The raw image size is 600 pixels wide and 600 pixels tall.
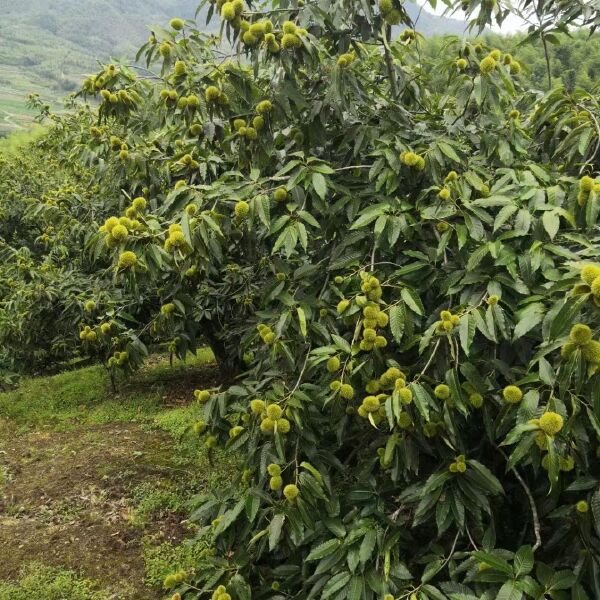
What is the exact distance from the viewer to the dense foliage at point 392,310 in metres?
1.42

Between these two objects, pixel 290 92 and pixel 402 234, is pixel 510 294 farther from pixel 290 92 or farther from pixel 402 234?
pixel 290 92

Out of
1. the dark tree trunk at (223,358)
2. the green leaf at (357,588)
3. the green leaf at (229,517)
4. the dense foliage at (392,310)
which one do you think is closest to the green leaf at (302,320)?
the dense foliage at (392,310)

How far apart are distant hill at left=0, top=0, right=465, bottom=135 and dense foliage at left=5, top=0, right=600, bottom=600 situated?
51761mm

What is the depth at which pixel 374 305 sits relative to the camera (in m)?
1.57

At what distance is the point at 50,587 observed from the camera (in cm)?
268

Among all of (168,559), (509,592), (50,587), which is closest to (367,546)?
(509,592)

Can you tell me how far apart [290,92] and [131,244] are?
2.45 feet

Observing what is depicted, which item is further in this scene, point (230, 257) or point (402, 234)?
point (230, 257)

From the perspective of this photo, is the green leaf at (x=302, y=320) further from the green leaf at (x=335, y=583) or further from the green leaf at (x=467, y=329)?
the green leaf at (x=335, y=583)

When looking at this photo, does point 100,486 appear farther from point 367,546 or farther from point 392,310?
point 392,310

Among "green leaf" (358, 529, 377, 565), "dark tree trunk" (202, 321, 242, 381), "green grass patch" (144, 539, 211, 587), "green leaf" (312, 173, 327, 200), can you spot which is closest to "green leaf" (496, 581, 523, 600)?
"green leaf" (358, 529, 377, 565)

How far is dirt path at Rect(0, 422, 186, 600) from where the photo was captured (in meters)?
2.88

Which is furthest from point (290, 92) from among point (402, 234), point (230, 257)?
point (230, 257)

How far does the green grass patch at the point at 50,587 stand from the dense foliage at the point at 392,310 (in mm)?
1051
